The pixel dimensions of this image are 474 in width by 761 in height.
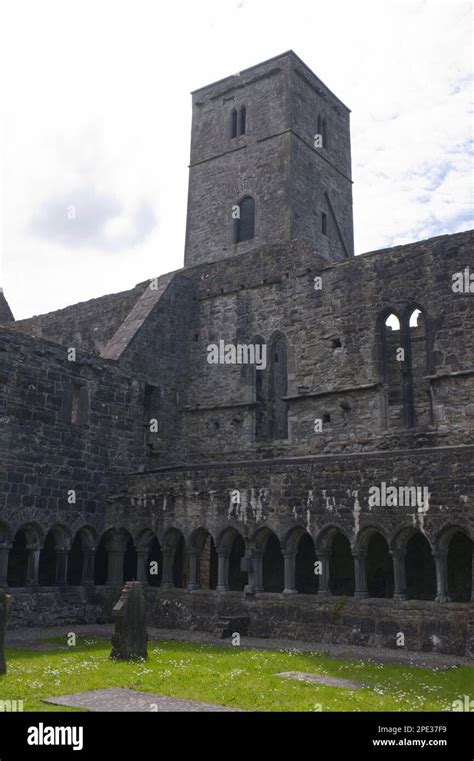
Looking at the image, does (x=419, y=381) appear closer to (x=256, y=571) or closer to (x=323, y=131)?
(x=256, y=571)

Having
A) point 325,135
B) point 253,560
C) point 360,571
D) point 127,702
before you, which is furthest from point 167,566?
point 325,135

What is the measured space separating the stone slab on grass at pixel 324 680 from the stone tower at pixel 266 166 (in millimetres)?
21558

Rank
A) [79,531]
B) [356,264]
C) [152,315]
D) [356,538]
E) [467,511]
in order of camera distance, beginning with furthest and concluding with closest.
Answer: [152,315] → [356,264] → [79,531] → [356,538] → [467,511]

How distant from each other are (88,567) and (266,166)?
63.8ft

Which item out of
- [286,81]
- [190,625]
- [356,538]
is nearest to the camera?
[356,538]

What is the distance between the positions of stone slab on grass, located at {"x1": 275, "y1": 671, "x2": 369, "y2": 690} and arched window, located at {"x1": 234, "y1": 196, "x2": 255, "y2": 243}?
909 inches

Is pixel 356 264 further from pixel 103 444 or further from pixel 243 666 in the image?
pixel 243 666

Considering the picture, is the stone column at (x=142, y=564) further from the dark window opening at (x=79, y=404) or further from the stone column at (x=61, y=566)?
the dark window opening at (x=79, y=404)

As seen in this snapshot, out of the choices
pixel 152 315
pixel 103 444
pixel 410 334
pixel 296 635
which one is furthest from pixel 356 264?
pixel 296 635

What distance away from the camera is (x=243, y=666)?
36.5 feet

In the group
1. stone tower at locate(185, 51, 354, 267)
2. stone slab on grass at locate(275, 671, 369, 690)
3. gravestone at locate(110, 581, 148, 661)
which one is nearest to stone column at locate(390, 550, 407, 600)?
stone slab on grass at locate(275, 671, 369, 690)

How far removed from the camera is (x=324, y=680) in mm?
9969

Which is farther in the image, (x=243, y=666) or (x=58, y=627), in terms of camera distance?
(x=58, y=627)
